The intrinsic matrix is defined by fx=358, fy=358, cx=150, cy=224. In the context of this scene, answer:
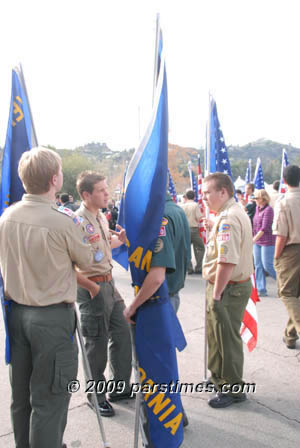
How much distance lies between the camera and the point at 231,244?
2979 millimetres

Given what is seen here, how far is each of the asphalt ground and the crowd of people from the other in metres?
0.14

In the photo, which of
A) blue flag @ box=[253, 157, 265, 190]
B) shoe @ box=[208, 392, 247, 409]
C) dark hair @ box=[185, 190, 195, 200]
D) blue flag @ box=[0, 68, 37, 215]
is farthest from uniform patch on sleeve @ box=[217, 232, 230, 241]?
blue flag @ box=[253, 157, 265, 190]

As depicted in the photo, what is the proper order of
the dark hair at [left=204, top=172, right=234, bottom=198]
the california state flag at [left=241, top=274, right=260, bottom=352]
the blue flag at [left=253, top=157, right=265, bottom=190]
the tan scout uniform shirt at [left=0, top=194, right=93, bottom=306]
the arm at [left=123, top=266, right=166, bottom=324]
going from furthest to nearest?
the blue flag at [left=253, top=157, right=265, bottom=190] → the california state flag at [left=241, top=274, right=260, bottom=352] → the dark hair at [left=204, top=172, right=234, bottom=198] → the arm at [left=123, top=266, right=166, bottom=324] → the tan scout uniform shirt at [left=0, top=194, right=93, bottom=306]

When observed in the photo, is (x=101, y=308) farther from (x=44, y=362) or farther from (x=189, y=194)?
(x=189, y=194)

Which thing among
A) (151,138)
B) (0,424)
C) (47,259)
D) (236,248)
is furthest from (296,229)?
(0,424)

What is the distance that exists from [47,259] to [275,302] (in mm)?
5199

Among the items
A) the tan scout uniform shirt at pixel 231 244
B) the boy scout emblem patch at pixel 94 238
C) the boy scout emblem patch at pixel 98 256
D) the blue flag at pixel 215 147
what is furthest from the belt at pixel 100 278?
the blue flag at pixel 215 147

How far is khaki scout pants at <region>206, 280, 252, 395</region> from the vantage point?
3.16m

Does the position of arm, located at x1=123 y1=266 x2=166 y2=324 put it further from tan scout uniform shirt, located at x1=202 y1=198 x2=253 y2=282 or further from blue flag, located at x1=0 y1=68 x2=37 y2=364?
blue flag, located at x1=0 y1=68 x2=37 y2=364

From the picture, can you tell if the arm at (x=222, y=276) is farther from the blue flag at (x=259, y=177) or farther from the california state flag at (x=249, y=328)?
the blue flag at (x=259, y=177)

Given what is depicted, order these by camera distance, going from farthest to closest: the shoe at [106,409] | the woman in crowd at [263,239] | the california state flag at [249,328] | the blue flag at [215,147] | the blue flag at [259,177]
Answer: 1. the blue flag at [259,177]
2. the woman in crowd at [263,239]
3. the blue flag at [215,147]
4. the california state flag at [249,328]
5. the shoe at [106,409]

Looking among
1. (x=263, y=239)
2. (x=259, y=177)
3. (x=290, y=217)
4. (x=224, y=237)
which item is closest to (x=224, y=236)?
(x=224, y=237)

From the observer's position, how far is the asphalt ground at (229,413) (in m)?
2.75

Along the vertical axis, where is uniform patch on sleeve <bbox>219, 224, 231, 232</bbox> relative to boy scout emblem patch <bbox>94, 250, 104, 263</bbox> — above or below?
above
